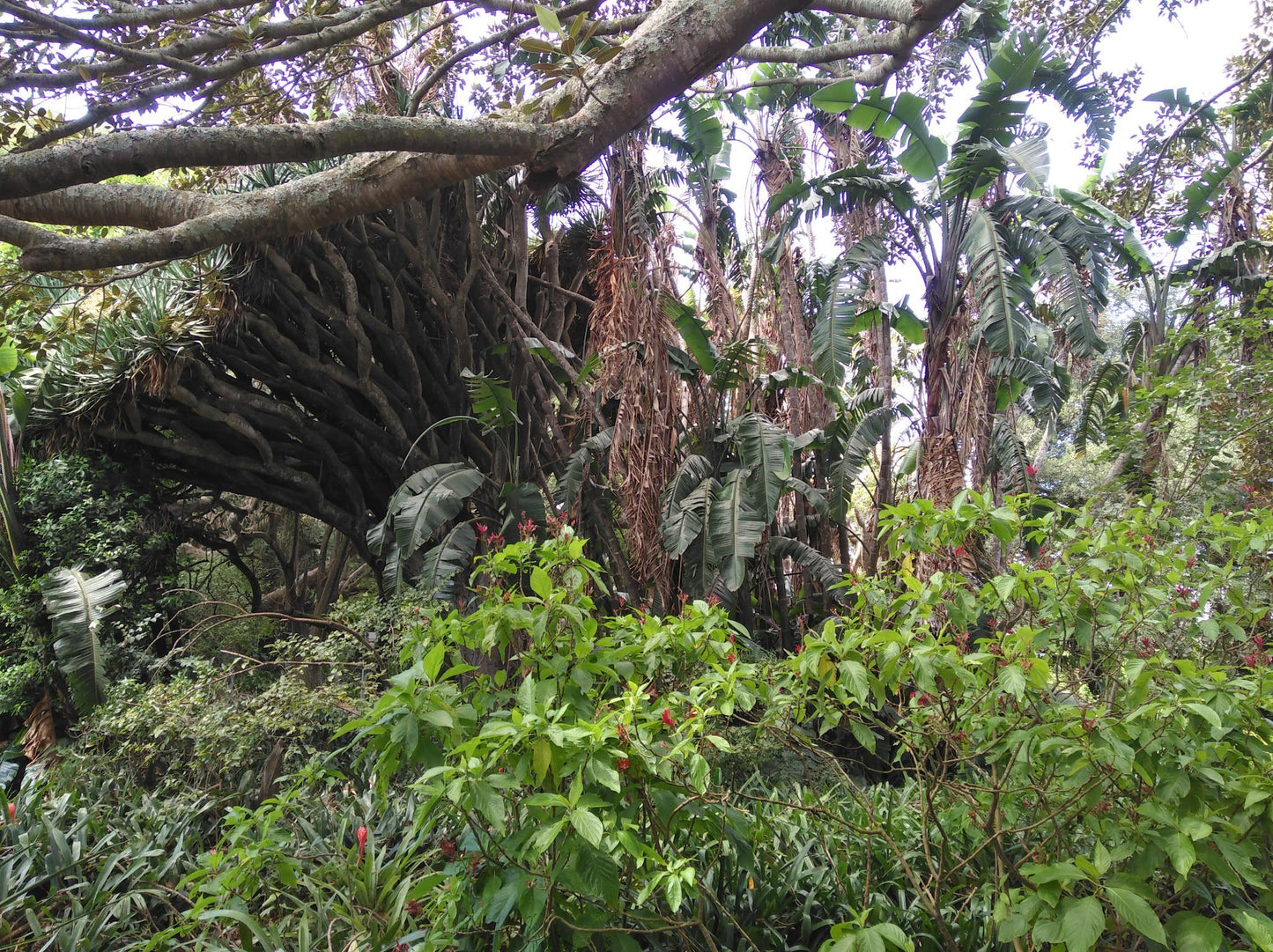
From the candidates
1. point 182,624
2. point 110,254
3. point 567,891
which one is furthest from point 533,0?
point 182,624

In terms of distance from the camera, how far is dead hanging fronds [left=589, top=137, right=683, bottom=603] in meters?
6.75

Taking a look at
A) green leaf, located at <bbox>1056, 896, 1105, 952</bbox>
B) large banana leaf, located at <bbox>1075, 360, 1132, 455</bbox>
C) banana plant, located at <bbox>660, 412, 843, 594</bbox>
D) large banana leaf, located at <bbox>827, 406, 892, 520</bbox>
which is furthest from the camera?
large banana leaf, located at <bbox>1075, 360, 1132, 455</bbox>

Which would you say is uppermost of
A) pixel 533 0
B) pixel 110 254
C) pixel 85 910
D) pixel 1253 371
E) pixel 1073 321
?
pixel 533 0

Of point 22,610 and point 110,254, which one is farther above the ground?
point 110,254

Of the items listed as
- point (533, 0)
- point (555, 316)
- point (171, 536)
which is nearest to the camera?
point (533, 0)

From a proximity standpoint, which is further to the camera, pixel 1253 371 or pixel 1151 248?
pixel 1151 248

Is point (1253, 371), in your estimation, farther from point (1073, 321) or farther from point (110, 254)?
point (110, 254)

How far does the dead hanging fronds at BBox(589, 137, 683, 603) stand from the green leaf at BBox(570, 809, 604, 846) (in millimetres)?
4790

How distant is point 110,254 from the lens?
2338 mm

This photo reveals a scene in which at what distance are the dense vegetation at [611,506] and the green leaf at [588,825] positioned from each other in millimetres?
40

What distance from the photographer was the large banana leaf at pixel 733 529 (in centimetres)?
594

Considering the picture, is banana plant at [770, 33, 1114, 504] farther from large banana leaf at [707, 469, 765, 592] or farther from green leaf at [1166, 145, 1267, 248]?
green leaf at [1166, 145, 1267, 248]

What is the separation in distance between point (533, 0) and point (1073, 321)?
518 cm

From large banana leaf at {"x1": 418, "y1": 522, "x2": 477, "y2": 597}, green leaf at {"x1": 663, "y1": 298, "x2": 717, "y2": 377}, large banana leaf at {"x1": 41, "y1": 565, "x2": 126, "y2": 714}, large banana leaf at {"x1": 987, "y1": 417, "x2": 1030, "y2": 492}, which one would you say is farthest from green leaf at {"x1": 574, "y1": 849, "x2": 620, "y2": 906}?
large banana leaf at {"x1": 987, "y1": 417, "x2": 1030, "y2": 492}
